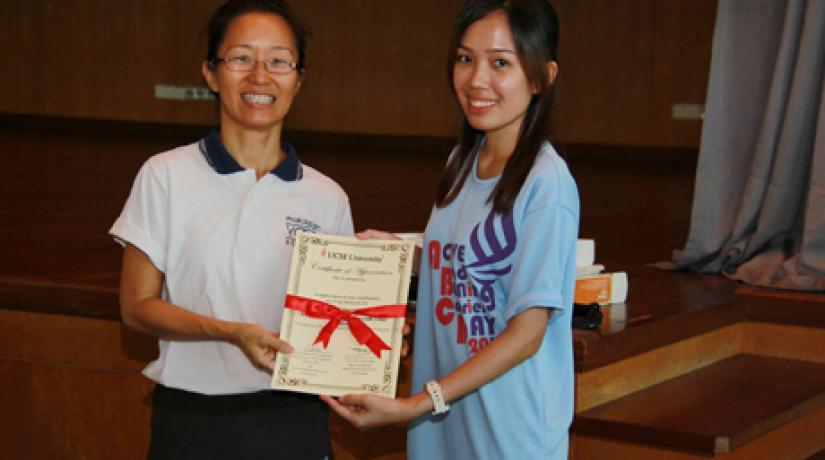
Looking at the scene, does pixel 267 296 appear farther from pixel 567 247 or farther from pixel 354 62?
pixel 354 62

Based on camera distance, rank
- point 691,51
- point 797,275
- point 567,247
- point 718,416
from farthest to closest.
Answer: point 691,51 < point 797,275 < point 718,416 < point 567,247

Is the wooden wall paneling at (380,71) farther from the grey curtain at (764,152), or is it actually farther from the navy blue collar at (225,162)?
the navy blue collar at (225,162)

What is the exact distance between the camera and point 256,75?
2.08 meters

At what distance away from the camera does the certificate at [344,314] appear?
6.72 ft

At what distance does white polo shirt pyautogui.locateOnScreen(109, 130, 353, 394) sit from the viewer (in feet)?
6.78

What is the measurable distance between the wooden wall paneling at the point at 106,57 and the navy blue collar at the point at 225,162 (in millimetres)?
10016

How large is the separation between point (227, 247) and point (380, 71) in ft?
30.9

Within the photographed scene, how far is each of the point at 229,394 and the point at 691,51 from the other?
27.6 feet

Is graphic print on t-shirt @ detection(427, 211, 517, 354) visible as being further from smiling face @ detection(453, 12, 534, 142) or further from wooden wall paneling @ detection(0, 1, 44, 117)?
wooden wall paneling @ detection(0, 1, 44, 117)

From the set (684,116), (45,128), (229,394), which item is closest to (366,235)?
(229,394)

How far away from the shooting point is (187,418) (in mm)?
2082

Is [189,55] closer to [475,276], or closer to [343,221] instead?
[343,221]

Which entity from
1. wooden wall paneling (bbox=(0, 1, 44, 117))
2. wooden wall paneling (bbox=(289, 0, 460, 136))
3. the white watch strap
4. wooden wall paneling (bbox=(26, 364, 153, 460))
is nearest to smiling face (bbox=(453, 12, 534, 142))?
the white watch strap

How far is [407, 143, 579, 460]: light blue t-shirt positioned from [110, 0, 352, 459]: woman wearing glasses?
25cm
